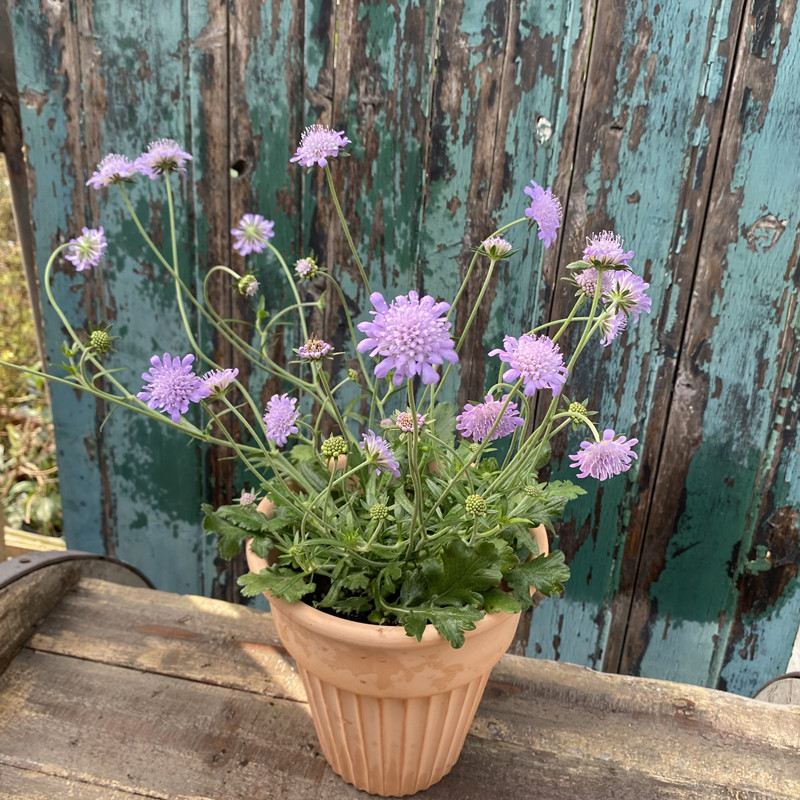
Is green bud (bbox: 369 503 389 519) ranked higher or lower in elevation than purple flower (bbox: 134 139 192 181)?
lower

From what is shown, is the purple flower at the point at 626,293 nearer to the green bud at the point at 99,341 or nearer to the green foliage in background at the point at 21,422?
the green bud at the point at 99,341

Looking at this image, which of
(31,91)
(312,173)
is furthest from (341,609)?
(31,91)

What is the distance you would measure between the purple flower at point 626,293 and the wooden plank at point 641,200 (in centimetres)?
A: 62

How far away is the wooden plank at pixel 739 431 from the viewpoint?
4.27 feet

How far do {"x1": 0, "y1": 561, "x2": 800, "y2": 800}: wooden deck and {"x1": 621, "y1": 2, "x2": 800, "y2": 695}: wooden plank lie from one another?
0.44 meters

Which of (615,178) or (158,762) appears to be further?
(615,178)

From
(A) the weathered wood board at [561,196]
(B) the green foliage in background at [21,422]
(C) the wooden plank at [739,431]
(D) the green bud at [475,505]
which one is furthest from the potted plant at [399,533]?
(B) the green foliage in background at [21,422]

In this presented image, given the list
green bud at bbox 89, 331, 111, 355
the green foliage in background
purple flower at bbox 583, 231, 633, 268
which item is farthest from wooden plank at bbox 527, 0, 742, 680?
the green foliage in background

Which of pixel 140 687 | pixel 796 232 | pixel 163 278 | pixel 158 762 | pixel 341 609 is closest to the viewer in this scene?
pixel 341 609

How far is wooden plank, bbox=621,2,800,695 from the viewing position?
4.27ft

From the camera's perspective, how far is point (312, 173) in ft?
4.76

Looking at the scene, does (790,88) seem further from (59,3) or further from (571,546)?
(59,3)

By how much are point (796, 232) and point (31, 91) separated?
1.54m

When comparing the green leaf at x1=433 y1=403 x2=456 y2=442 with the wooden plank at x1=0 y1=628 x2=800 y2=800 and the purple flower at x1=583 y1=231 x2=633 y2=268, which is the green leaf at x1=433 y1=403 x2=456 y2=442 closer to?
the purple flower at x1=583 y1=231 x2=633 y2=268
